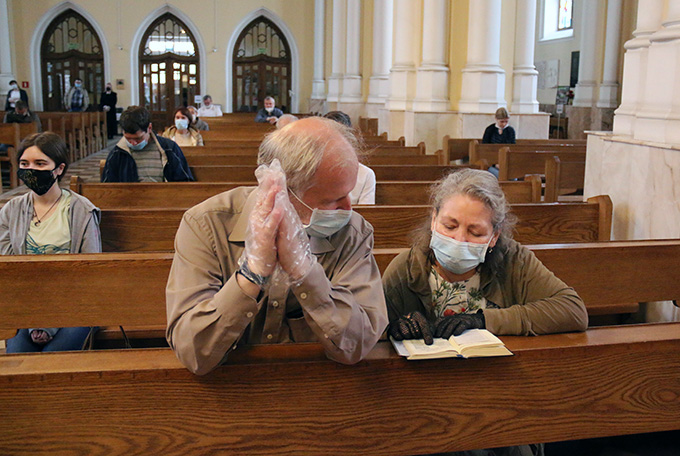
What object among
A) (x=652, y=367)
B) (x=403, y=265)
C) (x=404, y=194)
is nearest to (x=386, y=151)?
(x=404, y=194)

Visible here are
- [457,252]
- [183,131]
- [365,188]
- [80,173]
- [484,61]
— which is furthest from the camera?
[80,173]

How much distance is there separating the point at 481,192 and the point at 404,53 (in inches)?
324

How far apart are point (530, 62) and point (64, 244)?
27.0 ft

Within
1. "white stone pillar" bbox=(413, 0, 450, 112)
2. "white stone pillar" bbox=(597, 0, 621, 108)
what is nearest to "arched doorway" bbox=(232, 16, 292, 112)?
"white stone pillar" bbox=(597, 0, 621, 108)

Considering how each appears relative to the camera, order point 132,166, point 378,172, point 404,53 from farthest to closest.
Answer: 1. point 404,53
2. point 378,172
3. point 132,166

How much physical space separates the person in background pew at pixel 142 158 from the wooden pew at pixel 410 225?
1420mm

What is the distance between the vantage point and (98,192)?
176 inches

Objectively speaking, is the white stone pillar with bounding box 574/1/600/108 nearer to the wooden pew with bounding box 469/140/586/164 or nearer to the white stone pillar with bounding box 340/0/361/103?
the white stone pillar with bounding box 340/0/361/103

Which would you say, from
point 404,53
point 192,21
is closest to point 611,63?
point 404,53

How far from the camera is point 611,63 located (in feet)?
43.0

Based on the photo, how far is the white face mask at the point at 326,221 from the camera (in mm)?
1696

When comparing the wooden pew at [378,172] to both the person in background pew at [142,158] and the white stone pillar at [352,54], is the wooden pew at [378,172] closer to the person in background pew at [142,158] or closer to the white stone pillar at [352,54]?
the person in background pew at [142,158]

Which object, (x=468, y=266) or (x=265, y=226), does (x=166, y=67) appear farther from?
(x=265, y=226)

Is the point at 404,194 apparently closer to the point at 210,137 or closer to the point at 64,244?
the point at 64,244
